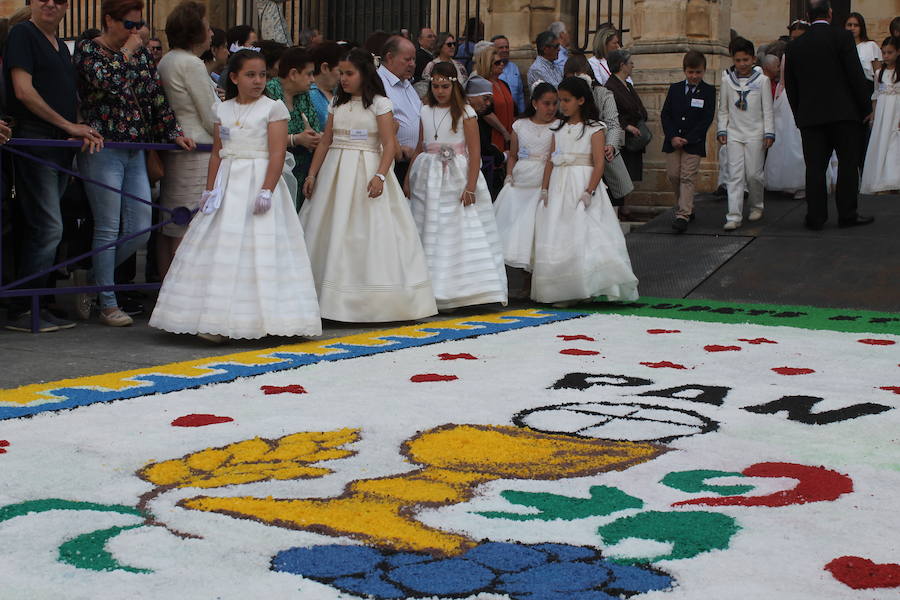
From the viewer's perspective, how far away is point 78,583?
3092 mm

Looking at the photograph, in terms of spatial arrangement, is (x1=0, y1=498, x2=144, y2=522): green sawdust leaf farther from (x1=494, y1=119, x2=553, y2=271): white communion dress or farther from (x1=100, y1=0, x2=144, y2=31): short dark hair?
(x1=494, y1=119, x2=553, y2=271): white communion dress

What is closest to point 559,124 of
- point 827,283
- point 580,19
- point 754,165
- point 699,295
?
point 699,295

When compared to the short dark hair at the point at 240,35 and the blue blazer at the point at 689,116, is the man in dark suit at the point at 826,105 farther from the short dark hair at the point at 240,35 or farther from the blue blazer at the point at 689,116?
the short dark hair at the point at 240,35

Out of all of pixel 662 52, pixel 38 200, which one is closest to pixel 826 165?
pixel 662 52

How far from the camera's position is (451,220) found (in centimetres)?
877

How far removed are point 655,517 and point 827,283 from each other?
6.42 meters

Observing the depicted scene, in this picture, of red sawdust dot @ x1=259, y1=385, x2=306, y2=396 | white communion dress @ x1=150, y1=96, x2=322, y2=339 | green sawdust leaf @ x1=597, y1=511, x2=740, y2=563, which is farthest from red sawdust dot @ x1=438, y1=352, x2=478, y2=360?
green sawdust leaf @ x1=597, y1=511, x2=740, y2=563

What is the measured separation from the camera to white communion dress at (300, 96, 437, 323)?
793 cm

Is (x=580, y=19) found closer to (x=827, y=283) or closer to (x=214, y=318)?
(x=827, y=283)

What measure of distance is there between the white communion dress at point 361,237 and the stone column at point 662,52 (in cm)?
607

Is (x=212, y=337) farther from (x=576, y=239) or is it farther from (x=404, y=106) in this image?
(x=576, y=239)

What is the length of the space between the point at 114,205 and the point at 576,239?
3262 mm

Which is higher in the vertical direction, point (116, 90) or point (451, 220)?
point (116, 90)

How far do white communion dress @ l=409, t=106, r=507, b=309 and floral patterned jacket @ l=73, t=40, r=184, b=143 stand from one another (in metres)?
1.92
